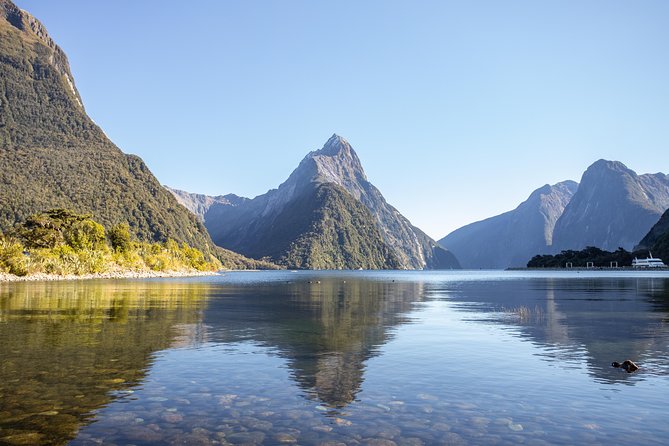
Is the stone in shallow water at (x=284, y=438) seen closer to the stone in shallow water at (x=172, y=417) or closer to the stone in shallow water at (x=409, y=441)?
the stone in shallow water at (x=409, y=441)

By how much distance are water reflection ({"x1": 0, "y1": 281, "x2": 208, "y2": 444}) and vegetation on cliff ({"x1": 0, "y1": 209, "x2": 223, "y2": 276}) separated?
281 ft

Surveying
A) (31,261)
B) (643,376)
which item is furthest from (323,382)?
(31,261)

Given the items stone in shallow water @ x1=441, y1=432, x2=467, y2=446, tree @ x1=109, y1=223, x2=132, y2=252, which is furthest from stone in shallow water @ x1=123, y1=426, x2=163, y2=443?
tree @ x1=109, y1=223, x2=132, y2=252

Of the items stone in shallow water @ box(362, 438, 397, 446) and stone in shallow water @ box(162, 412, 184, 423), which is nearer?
stone in shallow water @ box(362, 438, 397, 446)

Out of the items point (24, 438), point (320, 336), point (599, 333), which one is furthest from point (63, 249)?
point (24, 438)

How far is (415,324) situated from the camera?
4159cm

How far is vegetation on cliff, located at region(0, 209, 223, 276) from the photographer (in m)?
121

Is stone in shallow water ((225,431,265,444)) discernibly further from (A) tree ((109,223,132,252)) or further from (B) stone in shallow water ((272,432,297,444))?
(A) tree ((109,223,132,252))

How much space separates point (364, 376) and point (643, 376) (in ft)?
36.6

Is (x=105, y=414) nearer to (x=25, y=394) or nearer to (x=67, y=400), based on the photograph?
(x=67, y=400)

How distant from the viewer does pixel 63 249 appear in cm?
14462

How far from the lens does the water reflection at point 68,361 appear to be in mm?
14848

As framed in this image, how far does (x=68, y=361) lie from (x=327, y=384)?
11.8m

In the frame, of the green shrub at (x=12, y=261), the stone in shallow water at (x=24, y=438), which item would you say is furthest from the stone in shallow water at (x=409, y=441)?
the green shrub at (x=12, y=261)
